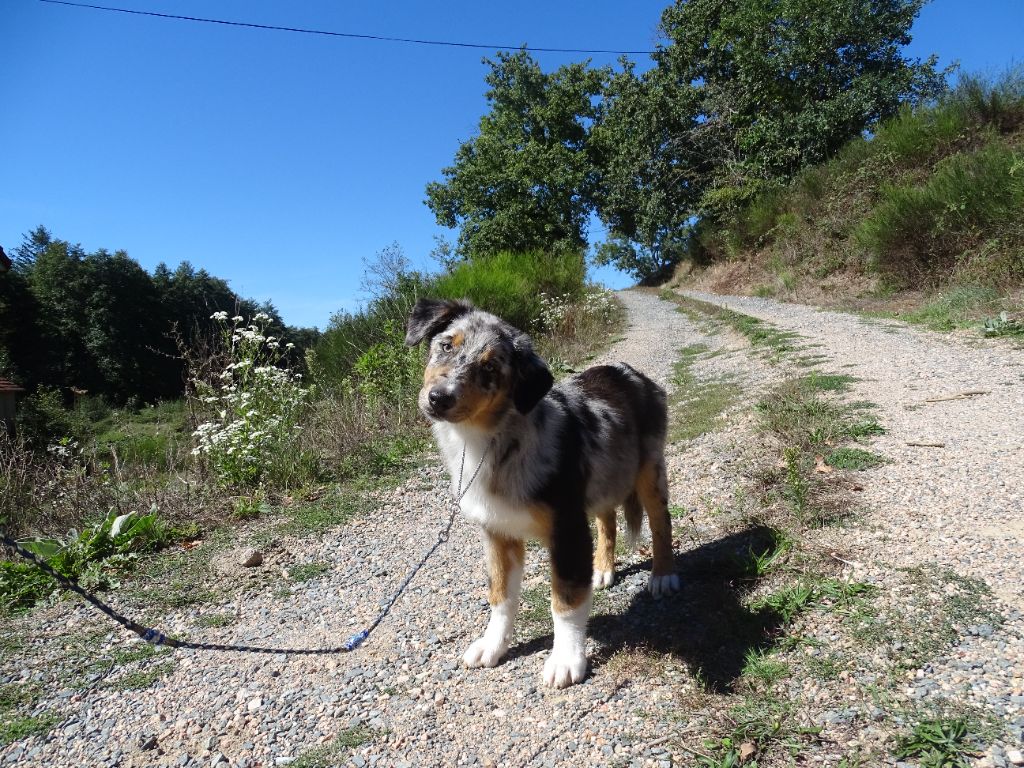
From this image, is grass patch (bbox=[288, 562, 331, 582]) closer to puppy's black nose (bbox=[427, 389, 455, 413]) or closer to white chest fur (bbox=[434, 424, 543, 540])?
white chest fur (bbox=[434, 424, 543, 540])

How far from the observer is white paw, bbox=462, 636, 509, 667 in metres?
3.43

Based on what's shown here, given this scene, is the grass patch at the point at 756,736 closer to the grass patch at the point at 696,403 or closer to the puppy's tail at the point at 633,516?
the puppy's tail at the point at 633,516

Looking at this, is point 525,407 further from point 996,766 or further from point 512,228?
point 512,228

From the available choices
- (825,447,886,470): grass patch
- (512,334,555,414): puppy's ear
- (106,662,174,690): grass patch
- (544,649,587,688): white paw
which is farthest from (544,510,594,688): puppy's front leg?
(825,447,886,470): grass patch

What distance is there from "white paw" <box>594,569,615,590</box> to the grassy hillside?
969 cm

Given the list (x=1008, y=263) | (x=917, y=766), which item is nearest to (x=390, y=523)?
(x=917, y=766)

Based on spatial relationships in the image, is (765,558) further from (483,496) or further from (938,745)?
(483,496)

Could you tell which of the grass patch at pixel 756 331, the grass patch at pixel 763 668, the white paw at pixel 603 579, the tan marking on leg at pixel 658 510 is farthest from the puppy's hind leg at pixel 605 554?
the grass patch at pixel 756 331

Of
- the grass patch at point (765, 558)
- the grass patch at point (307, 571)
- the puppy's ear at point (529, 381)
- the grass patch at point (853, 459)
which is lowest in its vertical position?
the grass patch at point (765, 558)

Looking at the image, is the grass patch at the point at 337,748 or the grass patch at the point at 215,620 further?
the grass patch at the point at 215,620

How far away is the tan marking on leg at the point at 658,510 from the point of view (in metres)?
3.98

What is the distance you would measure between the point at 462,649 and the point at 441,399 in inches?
69.2

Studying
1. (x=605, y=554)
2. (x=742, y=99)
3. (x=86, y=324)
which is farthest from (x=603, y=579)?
(x=86, y=324)

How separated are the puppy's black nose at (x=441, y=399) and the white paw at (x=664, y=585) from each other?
2.05 m
